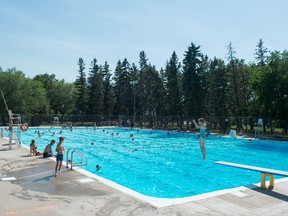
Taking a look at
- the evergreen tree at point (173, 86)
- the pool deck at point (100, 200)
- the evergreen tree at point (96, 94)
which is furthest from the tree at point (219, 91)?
the pool deck at point (100, 200)

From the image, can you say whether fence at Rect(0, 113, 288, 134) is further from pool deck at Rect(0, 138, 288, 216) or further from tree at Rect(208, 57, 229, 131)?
pool deck at Rect(0, 138, 288, 216)

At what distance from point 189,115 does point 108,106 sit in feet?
73.4

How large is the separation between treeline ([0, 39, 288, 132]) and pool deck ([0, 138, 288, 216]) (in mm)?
30366

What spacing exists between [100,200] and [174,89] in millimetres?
45147

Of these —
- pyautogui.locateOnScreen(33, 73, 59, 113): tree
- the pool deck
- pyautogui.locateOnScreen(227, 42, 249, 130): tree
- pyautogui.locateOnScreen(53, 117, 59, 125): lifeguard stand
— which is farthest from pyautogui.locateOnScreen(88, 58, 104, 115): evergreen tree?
the pool deck

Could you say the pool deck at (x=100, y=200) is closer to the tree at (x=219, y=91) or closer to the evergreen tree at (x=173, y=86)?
the tree at (x=219, y=91)

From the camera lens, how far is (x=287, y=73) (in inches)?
1388

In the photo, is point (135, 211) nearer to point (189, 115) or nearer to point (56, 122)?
point (189, 115)

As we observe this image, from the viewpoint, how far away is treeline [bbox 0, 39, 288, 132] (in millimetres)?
37562

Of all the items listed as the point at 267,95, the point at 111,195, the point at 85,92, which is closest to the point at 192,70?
the point at 267,95

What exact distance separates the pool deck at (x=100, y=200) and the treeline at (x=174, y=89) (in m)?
30.4

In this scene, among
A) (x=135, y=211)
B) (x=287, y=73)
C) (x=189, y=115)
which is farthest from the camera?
(x=189, y=115)

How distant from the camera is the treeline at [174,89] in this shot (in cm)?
3756

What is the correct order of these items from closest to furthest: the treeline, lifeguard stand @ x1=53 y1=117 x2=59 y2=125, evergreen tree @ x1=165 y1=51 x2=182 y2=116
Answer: the treeline
evergreen tree @ x1=165 y1=51 x2=182 y2=116
lifeguard stand @ x1=53 y1=117 x2=59 y2=125
